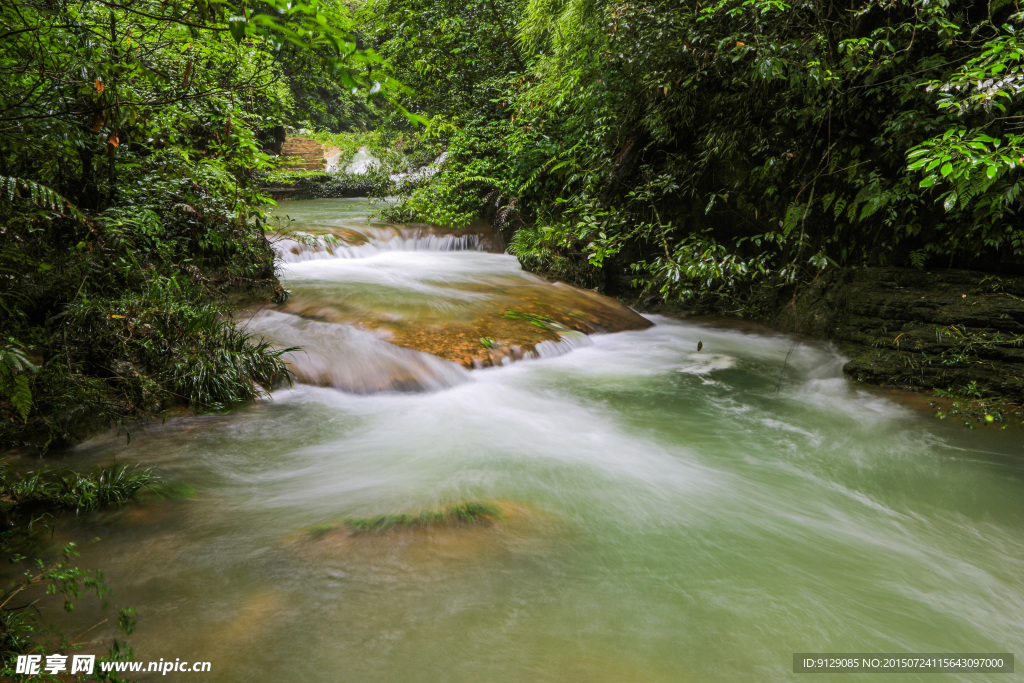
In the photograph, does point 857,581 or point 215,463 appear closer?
point 857,581

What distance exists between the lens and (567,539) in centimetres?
296

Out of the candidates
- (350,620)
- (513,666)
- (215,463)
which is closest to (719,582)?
(513,666)

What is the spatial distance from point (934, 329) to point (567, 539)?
16.4 ft

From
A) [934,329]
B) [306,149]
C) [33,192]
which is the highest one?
[306,149]

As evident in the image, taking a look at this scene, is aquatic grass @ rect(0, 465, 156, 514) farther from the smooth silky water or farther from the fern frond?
the fern frond

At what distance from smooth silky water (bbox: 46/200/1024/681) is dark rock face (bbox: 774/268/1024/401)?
0.59 m

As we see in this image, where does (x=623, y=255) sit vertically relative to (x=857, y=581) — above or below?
above

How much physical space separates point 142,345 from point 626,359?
524 centimetres

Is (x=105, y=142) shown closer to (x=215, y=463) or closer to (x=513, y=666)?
(x=215, y=463)

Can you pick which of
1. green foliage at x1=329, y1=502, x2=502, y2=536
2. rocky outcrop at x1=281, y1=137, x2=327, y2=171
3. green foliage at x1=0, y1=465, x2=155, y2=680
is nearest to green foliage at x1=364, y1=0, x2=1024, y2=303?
green foliage at x1=329, y1=502, x2=502, y2=536

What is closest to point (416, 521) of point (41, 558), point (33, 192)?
point (41, 558)

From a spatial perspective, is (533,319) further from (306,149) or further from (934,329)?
(306,149)

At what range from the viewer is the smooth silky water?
2.18m

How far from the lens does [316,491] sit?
3.44 meters
